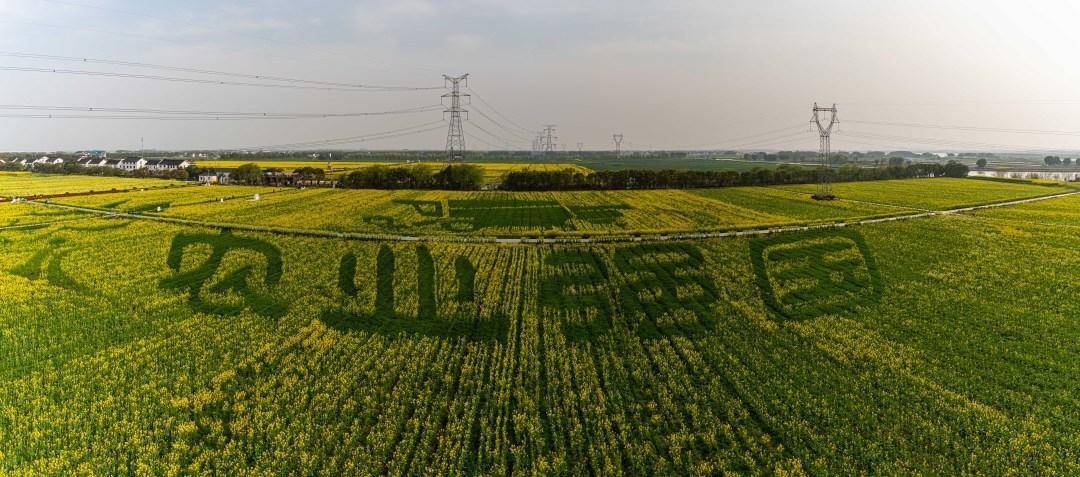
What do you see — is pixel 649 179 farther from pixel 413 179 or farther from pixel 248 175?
pixel 248 175

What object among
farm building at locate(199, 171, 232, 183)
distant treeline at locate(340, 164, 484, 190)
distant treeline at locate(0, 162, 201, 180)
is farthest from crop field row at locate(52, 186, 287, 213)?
distant treeline at locate(0, 162, 201, 180)

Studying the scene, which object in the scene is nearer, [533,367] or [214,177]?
[533,367]

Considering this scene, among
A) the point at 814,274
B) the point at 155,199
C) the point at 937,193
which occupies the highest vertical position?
the point at 937,193

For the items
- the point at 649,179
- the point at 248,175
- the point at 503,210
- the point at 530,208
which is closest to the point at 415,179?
the point at 503,210

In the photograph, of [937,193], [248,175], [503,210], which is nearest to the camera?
[503,210]

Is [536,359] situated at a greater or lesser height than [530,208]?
lesser

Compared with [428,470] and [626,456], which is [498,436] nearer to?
[428,470]

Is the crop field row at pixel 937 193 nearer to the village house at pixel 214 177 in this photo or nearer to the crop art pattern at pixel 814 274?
the crop art pattern at pixel 814 274
